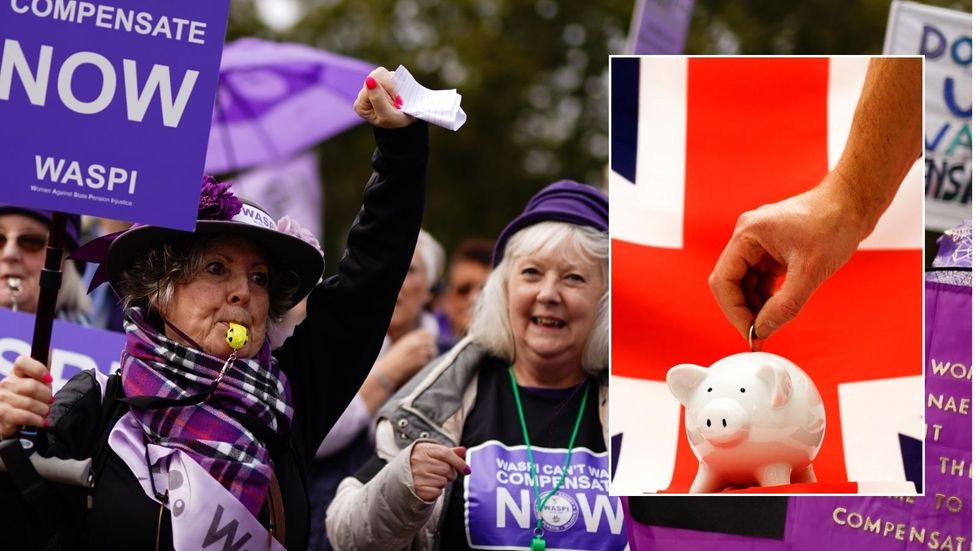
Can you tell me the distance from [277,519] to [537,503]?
828 millimetres

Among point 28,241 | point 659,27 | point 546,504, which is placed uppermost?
point 659,27

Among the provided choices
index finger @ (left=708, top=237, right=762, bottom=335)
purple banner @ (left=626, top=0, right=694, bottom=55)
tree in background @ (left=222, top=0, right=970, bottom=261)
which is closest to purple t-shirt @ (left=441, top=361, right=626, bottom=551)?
index finger @ (left=708, top=237, right=762, bottom=335)

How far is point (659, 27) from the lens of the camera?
598 cm

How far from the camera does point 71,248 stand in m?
4.52

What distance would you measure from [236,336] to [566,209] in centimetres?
123

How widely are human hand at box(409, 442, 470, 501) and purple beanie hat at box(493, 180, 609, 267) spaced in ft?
2.96

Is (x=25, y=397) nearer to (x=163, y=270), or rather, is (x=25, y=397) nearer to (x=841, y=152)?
(x=163, y=270)

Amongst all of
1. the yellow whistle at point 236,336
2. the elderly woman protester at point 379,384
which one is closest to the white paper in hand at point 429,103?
the yellow whistle at point 236,336

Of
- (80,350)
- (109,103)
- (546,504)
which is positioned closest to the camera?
(109,103)

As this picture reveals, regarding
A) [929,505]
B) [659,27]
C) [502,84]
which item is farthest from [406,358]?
[502,84]

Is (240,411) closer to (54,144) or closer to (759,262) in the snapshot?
(54,144)

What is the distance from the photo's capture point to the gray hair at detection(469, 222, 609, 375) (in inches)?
152

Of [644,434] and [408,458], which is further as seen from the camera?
[408,458]

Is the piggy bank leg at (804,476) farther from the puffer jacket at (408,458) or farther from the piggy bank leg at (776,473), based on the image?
the puffer jacket at (408,458)
